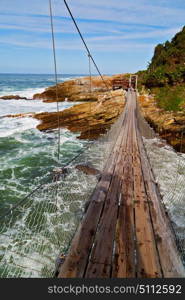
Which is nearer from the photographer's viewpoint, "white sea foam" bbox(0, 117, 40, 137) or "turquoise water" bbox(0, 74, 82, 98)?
"white sea foam" bbox(0, 117, 40, 137)

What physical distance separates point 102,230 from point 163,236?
2.44 ft

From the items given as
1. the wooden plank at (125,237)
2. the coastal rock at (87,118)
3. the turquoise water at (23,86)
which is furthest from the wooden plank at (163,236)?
the turquoise water at (23,86)

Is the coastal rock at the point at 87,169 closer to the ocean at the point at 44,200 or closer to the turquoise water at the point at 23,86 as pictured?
the ocean at the point at 44,200

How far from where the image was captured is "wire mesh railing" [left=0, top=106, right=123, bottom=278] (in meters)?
3.37

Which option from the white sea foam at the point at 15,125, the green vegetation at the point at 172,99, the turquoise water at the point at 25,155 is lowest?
the turquoise water at the point at 25,155

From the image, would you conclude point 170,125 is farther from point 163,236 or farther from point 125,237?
point 125,237

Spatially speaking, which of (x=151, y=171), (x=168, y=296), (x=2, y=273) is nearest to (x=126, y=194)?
(x=151, y=171)

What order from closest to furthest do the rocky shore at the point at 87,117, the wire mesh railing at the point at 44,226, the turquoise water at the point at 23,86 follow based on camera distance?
1. the wire mesh railing at the point at 44,226
2. the rocky shore at the point at 87,117
3. the turquoise water at the point at 23,86

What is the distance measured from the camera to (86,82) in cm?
2994

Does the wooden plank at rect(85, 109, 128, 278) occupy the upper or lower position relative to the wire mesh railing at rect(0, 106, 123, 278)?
upper

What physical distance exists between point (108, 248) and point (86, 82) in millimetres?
29413

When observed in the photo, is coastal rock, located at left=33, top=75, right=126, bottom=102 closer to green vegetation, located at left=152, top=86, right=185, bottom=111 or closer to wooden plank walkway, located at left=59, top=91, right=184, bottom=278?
green vegetation, located at left=152, top=86, right=185, bottom=111

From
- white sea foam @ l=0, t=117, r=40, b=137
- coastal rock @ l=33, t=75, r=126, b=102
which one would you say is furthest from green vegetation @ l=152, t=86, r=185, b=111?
white sea foam @ l=0, t=117, r=40, b=137

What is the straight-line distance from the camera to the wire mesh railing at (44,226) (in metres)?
3.37
